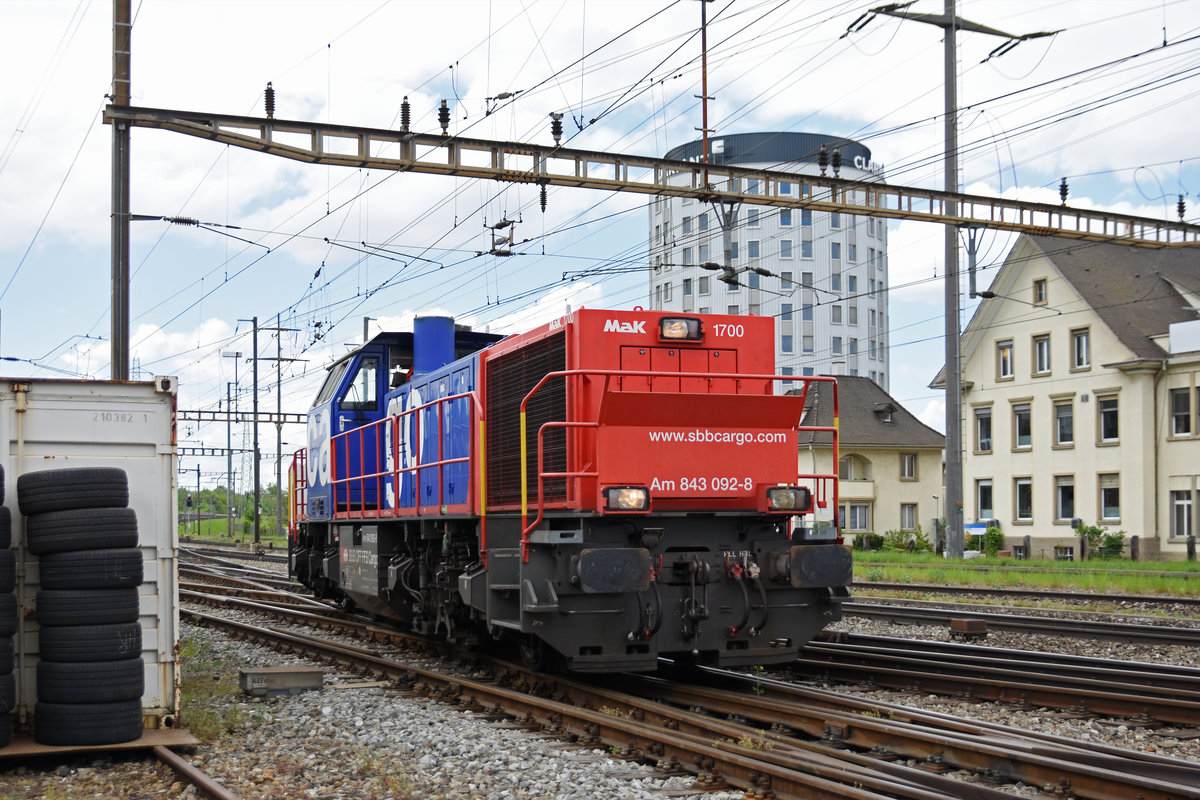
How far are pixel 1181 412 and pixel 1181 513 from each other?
10.1ft

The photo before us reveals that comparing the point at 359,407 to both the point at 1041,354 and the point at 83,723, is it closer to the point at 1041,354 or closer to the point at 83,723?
the point at 83,723

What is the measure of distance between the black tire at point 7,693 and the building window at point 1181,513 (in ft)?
112

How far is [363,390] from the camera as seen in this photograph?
14.4 m

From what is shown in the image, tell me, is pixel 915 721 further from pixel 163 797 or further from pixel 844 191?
pixel 844 191

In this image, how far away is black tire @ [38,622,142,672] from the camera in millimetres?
7094

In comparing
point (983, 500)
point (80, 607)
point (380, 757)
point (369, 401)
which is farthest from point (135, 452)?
point (983, 500)

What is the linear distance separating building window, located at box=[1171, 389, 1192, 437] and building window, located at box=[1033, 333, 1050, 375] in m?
4.98

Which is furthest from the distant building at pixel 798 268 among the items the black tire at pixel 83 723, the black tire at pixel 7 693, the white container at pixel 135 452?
the black tire at pixel 7 693

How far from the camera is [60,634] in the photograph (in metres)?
7.11

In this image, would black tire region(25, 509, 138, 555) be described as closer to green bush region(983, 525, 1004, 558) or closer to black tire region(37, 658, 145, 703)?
black tire region(37, 658, 145, 703)

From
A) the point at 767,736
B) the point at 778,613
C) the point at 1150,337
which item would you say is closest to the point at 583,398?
the point at 778,613

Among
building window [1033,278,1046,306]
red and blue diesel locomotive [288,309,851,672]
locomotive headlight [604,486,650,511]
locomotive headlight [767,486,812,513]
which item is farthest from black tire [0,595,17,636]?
building window [1033,278,1046,306]

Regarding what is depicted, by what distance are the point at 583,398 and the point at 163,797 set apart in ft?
13.9

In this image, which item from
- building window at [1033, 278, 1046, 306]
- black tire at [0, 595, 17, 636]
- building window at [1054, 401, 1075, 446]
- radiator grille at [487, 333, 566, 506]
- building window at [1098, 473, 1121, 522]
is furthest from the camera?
building window at [1033, 278, 1046, 306]
